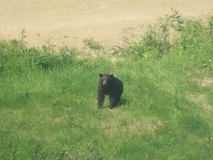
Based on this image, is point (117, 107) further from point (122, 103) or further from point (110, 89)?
point (110, 89)

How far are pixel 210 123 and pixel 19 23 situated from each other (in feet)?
23.0

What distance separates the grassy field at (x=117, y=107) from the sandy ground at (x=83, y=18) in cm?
61

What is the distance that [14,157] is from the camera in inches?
301

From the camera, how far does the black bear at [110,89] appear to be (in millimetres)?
9656

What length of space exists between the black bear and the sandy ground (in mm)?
3388

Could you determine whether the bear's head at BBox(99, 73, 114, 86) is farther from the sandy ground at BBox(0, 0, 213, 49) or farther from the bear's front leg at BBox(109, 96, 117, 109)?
the sandy ground at BBox(0, 0, 213, 49)

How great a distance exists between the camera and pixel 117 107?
973 centimetres

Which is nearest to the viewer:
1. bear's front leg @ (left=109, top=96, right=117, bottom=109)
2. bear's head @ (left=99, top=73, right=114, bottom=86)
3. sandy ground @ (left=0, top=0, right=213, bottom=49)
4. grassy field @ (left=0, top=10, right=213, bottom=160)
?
grassy field @ (left=0, top=10, right=213, bottom=160)

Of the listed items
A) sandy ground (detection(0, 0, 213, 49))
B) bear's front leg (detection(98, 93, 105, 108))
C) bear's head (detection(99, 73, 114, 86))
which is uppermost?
sandy ground (detection(0, 0, 213, 49))

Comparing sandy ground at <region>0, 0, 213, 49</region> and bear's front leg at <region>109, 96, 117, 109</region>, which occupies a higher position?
sandy ground at <region>0, 0, 213, 49</region>

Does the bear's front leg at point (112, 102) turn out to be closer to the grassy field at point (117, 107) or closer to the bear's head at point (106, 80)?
the grassy field at point (117, 107)

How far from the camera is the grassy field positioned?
→ 8094 mm

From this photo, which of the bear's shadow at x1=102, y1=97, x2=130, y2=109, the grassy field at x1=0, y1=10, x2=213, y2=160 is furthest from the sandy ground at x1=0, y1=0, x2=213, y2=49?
the bear's shadow at x1=102, y1=97, x2=130, y2=109

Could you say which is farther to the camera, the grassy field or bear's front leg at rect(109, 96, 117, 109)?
bear's front leg at rect(109, 96, 117, 109)
